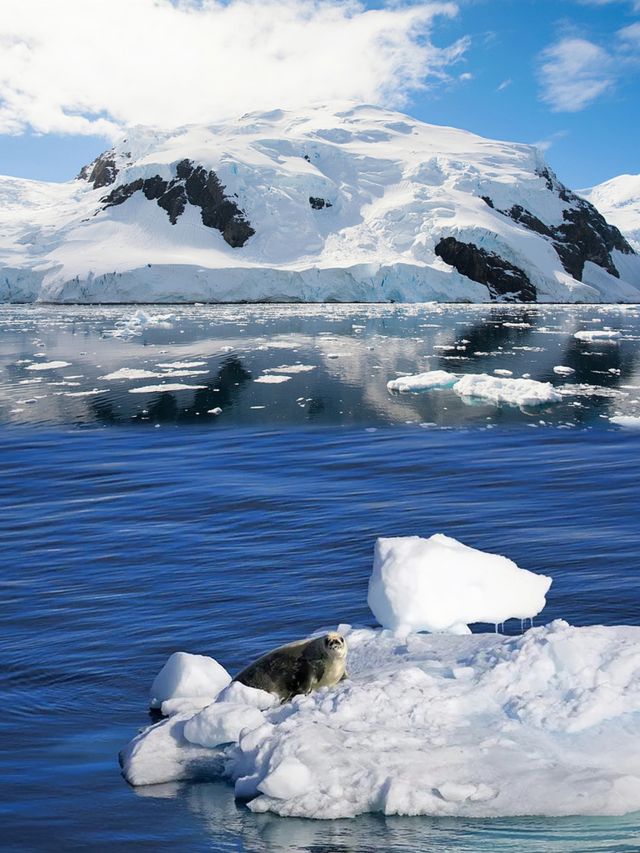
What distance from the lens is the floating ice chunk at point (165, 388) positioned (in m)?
27.0

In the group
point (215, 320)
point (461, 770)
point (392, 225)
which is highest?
point (392, 225)

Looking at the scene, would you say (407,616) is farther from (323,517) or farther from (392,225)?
(392,225)

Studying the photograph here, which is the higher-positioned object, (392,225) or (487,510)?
(392,225)

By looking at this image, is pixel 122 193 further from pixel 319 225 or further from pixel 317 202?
pixel 319 225

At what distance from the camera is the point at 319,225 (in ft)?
399

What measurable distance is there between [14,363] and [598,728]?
31.8m

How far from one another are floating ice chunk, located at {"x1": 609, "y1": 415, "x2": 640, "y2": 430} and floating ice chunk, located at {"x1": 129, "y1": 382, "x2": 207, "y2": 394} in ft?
39.9

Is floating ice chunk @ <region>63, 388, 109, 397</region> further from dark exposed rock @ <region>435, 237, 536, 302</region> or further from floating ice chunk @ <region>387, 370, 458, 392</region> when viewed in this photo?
dark exposed rock @ <region>435, 237, 536, 302</region>

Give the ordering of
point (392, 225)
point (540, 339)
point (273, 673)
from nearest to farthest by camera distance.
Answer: point (273, 673)
point (540, 339)
point (392, 225)

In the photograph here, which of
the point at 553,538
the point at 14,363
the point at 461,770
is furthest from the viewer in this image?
the point at 14,363

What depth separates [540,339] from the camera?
46312 millimetres

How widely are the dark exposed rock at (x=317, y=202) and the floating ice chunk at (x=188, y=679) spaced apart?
395 ft

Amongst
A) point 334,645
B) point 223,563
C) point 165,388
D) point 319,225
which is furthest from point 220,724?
point 319,225

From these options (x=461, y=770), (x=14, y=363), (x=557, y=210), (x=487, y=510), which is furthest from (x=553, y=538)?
(x=557, y=210)
